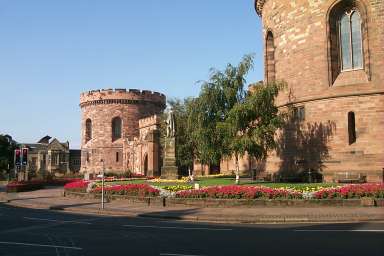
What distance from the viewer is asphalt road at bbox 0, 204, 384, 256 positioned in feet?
30.1

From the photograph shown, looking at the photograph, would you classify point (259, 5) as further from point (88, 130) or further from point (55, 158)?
point (55, 158)

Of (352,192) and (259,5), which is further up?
(259,5)

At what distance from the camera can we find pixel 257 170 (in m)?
33.4

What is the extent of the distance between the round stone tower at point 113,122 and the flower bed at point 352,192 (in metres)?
48.8

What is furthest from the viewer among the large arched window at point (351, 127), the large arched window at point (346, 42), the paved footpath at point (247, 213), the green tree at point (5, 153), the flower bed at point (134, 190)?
the green tree at point (5, 153)

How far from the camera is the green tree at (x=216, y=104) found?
2680 cm

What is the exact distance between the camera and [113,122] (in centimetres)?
6688

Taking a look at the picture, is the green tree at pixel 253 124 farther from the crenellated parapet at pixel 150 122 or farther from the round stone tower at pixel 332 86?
the crenellated parapet at pixel 150 122

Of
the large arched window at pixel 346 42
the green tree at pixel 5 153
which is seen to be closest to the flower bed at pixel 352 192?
the large arched window at pixel 346 42

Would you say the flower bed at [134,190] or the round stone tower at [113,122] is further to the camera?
the round stone tower at [113,122]

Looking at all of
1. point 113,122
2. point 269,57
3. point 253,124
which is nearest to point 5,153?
point 113,122

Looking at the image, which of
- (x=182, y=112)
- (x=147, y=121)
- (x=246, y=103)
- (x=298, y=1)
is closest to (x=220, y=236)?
(x=246, y=103)

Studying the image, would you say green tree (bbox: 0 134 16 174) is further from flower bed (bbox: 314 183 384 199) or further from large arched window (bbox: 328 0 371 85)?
flower bed (bbox: 314 183 384 199)

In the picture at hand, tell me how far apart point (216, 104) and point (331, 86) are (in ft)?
23.0
